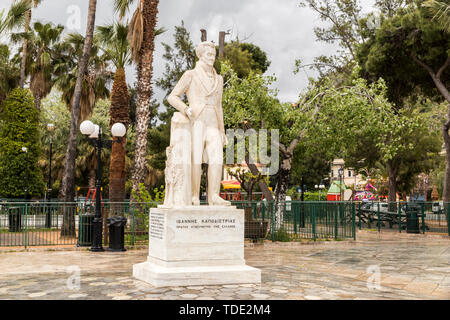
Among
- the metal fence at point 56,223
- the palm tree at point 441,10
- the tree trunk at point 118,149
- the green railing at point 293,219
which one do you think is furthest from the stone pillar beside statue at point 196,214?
the palm tree at point 441,10

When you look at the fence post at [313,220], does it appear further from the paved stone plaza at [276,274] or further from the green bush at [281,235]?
the paved stone plaza at [276,274]

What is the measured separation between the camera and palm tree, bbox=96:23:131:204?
17344mm

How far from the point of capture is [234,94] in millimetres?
16859

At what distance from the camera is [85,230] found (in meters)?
14.0

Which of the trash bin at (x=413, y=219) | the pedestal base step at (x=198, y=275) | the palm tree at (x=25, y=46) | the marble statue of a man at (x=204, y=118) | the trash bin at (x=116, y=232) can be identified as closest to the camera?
the pedestal base step at (x=198, y=275)

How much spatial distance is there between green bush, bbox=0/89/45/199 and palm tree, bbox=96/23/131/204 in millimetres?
4727

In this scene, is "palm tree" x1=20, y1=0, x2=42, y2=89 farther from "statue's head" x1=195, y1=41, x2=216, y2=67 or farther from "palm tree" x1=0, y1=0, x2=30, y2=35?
"statue's head" x1=195, y1=41, x2=216, y2=67

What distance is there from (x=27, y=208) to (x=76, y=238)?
1778mm

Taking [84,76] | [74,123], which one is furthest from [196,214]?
[84,76]

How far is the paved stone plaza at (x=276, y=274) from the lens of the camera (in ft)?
21.9

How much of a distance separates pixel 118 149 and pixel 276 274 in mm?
10505

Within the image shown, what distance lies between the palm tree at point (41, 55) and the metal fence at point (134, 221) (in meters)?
10.8

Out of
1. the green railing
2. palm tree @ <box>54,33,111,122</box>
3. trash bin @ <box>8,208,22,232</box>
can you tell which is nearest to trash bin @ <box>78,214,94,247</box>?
trash bin @ <box>8,208,22,232</box>

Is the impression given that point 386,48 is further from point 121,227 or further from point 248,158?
point 121,227
